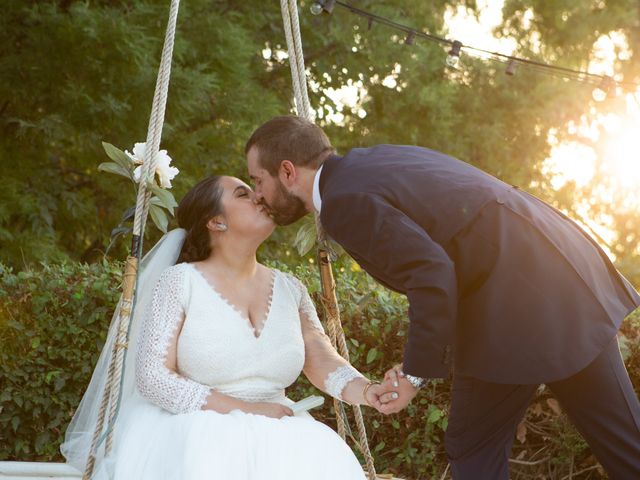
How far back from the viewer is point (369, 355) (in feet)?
13.1

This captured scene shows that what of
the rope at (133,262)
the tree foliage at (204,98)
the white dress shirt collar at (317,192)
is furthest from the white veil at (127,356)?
the tree foliage at (204,98)

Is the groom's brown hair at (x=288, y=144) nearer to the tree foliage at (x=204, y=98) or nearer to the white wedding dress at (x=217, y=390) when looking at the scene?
the white wedding dress at (x=217, y=390)

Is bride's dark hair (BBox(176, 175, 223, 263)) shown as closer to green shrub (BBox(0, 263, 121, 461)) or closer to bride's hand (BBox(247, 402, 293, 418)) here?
bride's hand (BBox(247, 402, 293, 418))

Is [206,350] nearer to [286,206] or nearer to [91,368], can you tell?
[286,206]

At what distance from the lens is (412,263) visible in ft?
7.83

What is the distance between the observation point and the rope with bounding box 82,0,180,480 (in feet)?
9.43

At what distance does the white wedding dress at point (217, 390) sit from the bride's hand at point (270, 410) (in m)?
0.05

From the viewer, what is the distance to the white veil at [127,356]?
318 cm

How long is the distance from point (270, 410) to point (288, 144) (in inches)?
32.6

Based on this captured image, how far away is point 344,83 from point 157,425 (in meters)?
7.01

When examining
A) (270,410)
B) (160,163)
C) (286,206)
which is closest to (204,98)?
(160,163)

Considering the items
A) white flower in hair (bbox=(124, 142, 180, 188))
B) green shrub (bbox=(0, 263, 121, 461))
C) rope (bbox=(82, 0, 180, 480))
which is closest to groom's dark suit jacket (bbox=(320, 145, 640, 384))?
rope (bbox=(82, 0, 180, 480))

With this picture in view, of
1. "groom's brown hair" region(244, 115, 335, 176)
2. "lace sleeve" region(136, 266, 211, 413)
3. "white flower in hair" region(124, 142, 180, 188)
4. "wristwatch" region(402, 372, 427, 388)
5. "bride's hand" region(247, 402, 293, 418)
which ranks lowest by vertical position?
"bride's hand" region(247, 402, 293, 418)

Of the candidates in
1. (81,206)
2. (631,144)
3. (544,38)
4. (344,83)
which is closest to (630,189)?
(631,144)
